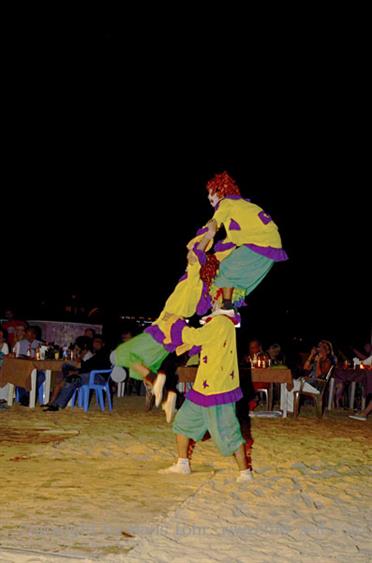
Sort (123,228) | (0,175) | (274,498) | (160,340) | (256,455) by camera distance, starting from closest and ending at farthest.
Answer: (274,498) < (160,340) < (256,455) < (0,175) < (123,228)

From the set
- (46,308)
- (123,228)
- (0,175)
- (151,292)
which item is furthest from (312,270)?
(0,175)

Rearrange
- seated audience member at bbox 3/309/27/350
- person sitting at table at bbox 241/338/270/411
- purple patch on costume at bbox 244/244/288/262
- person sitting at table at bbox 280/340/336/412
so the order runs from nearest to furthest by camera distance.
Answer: purple patch on costume at bbox 244/244/288/262, person sitting at table at bbox 280/340/336/412, person sitting at table at bbox 241/338/270/411, seated audience member at bbox 3/309/27/350

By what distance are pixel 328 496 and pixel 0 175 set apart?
21.7m

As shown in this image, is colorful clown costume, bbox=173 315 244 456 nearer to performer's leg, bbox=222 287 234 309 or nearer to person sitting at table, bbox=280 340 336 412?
performer's leg, bbox=222 287 234 309

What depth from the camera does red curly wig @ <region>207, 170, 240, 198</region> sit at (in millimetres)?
6348

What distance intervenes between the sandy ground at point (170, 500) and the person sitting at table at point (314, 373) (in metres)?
2.91

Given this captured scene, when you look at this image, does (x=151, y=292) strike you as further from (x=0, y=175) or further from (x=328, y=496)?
(x=328, y=496)

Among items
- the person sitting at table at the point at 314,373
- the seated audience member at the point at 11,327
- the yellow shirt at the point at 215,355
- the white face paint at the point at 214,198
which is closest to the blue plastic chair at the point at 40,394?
the seated audience member at the point at 11,327

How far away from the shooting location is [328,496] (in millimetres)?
6098

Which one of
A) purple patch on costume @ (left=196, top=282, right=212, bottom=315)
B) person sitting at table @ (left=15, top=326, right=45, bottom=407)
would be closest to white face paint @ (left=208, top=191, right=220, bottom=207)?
purple patch on costume @ (left=196, top=282, right=212, bottom=315)

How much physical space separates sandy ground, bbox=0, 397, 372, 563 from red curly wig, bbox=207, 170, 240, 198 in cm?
252

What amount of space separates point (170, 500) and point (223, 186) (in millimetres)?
2651

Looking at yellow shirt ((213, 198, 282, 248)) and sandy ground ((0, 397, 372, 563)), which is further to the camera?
yellow shirt ((213, 198, 282, 248))

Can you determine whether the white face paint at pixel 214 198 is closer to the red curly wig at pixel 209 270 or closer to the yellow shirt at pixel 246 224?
the yellow shirt at pixel 246 224
